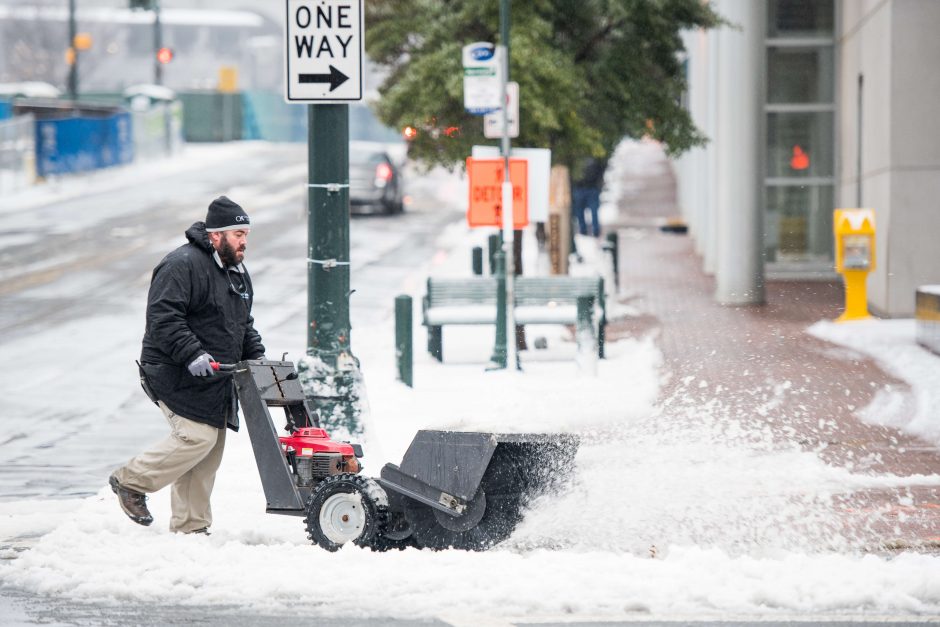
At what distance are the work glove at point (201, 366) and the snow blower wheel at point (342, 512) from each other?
81cm

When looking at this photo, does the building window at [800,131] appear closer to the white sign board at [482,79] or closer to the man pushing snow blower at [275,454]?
the white sign board at [482,79]

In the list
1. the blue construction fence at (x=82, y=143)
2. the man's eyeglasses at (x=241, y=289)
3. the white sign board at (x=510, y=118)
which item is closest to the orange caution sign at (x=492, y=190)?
the white sign board at (x=510, y=118)

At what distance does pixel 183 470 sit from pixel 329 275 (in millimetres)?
1981

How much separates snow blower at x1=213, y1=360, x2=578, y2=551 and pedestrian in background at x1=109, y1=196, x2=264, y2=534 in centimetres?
26

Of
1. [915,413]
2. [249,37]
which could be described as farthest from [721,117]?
[249,37]

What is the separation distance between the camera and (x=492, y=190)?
15352 mm

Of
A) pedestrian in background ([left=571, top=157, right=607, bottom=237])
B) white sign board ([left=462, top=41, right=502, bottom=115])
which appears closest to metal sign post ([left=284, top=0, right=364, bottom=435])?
white sign board ([left=462, top=41, right=502, bottom=115])

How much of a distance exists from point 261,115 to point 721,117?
128 feet

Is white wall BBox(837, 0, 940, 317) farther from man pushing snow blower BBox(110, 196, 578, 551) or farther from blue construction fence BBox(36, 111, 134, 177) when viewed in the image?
blue construction fence BBox(36, 111, 134, 177)

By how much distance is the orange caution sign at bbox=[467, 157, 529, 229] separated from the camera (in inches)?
603

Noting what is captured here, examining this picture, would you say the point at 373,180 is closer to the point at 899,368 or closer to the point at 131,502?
the point at 899,368

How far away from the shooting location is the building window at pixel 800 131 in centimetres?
2384

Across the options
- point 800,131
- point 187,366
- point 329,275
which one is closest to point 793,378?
point 329,275

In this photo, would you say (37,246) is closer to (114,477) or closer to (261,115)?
(114,477)
